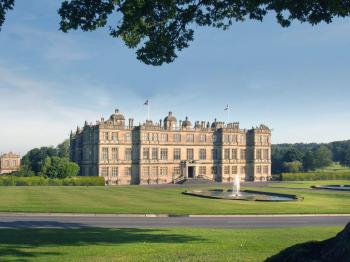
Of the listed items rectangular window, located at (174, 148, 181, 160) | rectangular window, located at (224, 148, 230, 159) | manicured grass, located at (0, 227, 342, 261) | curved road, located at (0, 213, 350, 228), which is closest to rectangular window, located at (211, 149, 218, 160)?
rectangular window, located at (224, 148, 230, 159)

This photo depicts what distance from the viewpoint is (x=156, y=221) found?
30.3 metres

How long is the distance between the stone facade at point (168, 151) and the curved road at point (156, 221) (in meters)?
56.0

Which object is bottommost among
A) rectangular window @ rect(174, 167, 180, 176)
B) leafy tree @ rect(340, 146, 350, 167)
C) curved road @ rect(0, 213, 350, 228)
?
curved road @ rect(0, 213, 350, 228)

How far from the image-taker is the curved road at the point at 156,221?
91.9 feet

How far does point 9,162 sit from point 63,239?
127049 mm

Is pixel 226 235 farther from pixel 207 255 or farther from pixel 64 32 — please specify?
pixel 64 32

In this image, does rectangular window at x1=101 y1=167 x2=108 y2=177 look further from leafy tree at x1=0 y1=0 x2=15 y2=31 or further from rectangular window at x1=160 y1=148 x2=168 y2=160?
leafy tree at x1=0 y1=0 x2=15 y2=31

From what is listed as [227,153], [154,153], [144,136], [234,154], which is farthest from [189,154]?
[144,136]

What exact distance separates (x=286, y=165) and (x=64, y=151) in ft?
214

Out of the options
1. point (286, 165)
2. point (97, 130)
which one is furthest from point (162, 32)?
point (286, 165)

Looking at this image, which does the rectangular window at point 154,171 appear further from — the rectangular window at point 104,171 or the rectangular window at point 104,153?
the rectangular window at point 104,153

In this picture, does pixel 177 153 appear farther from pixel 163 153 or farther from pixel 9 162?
pixel 9 162

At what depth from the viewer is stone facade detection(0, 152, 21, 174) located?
13662cm

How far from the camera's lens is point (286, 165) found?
122 meters
